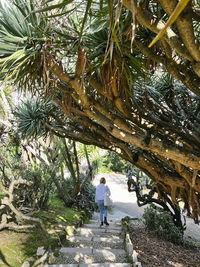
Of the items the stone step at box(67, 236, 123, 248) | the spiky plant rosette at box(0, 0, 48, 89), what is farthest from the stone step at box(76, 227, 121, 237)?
the spiky plant rosette at box(0, 0, 48, 89)

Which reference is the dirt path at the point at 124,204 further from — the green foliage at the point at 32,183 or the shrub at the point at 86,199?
the green foliage at the point at 32,183

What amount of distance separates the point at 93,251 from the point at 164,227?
2.64 metres

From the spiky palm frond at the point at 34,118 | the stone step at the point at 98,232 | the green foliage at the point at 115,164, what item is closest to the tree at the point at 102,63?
the spiky palm frond at the point at 34,118

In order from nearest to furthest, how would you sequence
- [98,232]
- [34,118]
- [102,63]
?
[102,63], [34,118], [98,232]

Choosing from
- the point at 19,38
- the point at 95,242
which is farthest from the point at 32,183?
the point at 19,38

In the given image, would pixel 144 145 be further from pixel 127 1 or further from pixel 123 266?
pixel 123 266

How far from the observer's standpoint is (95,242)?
16.5 feet

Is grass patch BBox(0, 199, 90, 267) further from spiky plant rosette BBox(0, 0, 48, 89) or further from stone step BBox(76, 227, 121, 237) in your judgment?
spiky plant rosette BBox(0, 0, 48, 89)

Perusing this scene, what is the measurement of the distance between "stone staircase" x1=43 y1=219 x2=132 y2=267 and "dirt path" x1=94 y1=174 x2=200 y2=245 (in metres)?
3.26

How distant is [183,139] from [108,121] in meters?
0.98

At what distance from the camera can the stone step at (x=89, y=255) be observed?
163 inches

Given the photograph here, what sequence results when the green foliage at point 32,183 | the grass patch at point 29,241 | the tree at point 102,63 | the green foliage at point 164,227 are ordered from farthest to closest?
1. the green foliage at point 164,227
2. the green foliage at point 32,183
3. the grass patch at point 29,241
4. the tree at point 102,63

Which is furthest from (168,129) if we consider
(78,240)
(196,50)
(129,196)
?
(129,196)

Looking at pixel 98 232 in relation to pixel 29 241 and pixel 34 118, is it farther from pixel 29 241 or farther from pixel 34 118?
pixel 34 118
